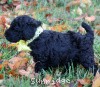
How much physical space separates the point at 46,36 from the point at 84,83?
740 millimetres

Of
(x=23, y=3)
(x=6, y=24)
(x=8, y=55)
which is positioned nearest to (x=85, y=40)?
(x=8, y=55)

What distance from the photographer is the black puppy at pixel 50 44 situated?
3948mm

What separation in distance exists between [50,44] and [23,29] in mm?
393

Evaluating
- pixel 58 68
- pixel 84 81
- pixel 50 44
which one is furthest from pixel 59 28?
pixel 84 81

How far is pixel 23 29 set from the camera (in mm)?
3928

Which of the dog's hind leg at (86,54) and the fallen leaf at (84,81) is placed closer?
the fallen leaf at (84,81)

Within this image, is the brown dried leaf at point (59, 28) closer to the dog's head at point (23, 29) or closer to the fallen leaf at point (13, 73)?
the dog's head at point (23, 29)

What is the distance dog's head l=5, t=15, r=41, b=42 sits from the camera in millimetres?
3912

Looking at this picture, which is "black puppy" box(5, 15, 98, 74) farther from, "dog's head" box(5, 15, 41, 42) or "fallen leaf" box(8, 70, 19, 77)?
"fallen leaf" box(8, 70, 19, 77)

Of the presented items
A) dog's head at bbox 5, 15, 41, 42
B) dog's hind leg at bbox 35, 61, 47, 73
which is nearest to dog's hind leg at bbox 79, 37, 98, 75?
dog's hind leg at bbox 35, 61, 47, 73

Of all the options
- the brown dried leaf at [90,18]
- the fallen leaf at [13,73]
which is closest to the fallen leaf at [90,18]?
the brown dried leaf at [90,18]

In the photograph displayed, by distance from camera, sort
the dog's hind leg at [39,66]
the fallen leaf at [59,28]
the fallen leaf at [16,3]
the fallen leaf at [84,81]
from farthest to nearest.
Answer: the fallen leaf at [16,3]
the fallen leaf at [59,28]
the dog's hind leg at [39,66]
the fallen leaf at [84,81]

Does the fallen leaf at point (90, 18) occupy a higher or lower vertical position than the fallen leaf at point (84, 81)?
higher

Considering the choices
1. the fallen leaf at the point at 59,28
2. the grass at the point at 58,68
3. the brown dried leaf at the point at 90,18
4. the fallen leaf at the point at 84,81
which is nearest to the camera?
the grass at the point at 58,68
